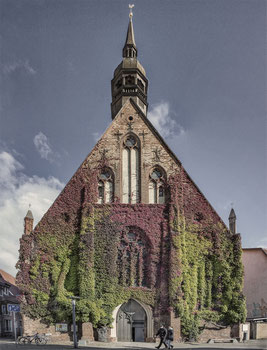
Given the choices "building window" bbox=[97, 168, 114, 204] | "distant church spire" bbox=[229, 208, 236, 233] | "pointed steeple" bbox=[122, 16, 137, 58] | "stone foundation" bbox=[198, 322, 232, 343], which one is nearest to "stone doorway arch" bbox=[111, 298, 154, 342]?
"stone foundation" bbox=[198, 322, 232, 343]

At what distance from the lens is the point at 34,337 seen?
22094mm

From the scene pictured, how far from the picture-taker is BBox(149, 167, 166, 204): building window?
2700 cm

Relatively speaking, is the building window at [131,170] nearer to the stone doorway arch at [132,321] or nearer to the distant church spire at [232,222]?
the stone doorway arch at [132,321]

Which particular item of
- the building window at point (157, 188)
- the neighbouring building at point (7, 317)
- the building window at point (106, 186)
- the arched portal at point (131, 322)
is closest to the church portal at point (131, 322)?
the arched portal at point (131, 322)

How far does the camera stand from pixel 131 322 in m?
24.0

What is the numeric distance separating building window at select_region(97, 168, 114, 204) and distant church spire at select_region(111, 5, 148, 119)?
9.10 m

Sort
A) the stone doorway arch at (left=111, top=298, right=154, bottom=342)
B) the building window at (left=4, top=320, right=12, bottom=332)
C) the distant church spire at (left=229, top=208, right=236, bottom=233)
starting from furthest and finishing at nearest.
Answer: the building window at (left=4, top=320, right=12, bottom=332)
the distant church spire at (left=229, top=208, right=236, bottom=233)
the stone doorway arch at (left=111, top=298, right=154, bottom=342)

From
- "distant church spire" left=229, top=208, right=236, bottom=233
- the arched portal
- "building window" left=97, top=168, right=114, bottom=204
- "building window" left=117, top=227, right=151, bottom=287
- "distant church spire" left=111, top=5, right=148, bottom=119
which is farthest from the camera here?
"distant church spire" left=111, top=5, right=148, bottom=119

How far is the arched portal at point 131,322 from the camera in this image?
78.3 ft

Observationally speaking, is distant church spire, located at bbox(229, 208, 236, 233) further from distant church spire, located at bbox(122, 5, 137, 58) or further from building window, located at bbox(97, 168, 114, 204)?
distant church spire, located at bbox(122, 5, 137, 58)

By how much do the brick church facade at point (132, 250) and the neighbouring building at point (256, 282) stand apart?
857 centimetres

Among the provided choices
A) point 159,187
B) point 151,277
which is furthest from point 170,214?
point 151,277

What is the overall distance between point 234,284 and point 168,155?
11940mm

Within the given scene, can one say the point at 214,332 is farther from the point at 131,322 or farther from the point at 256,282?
the point at 256,282
